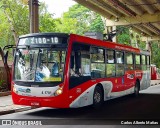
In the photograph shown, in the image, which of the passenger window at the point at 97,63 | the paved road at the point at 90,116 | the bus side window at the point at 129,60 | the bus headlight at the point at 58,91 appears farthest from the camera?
the bus side window at the point at 129,60

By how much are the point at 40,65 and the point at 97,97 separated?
2999 mm

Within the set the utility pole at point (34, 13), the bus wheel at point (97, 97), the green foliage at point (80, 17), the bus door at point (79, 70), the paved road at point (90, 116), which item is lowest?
the paved road at point (90, 116)

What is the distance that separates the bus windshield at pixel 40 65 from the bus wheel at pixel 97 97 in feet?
7.86

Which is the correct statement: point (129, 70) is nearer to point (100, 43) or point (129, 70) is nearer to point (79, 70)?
point (100, 43)

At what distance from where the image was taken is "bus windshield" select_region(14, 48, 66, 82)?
10320mm

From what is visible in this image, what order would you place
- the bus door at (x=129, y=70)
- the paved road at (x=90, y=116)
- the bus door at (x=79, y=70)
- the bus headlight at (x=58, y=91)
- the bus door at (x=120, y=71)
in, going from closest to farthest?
the paved road at (x=90, y=116) → the bus headlight at (x=58, y=91) → the bus door at (x=79, y=70) → the bus door at (x=120, y=71) → the bus door at (x=129, y=70)

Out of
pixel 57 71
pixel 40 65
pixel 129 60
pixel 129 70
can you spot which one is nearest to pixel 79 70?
pixel 57 71

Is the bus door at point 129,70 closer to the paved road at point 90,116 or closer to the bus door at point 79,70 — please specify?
the paved road at point 90,116

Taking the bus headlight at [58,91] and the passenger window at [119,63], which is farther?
the passenger window at [119,63]

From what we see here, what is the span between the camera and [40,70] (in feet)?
34.2

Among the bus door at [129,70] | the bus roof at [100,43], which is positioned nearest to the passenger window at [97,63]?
the bus roof at [100,43]

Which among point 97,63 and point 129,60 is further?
point 129,60

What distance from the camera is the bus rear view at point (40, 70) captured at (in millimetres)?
10219

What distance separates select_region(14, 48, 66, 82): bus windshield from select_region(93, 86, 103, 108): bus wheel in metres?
2.40
